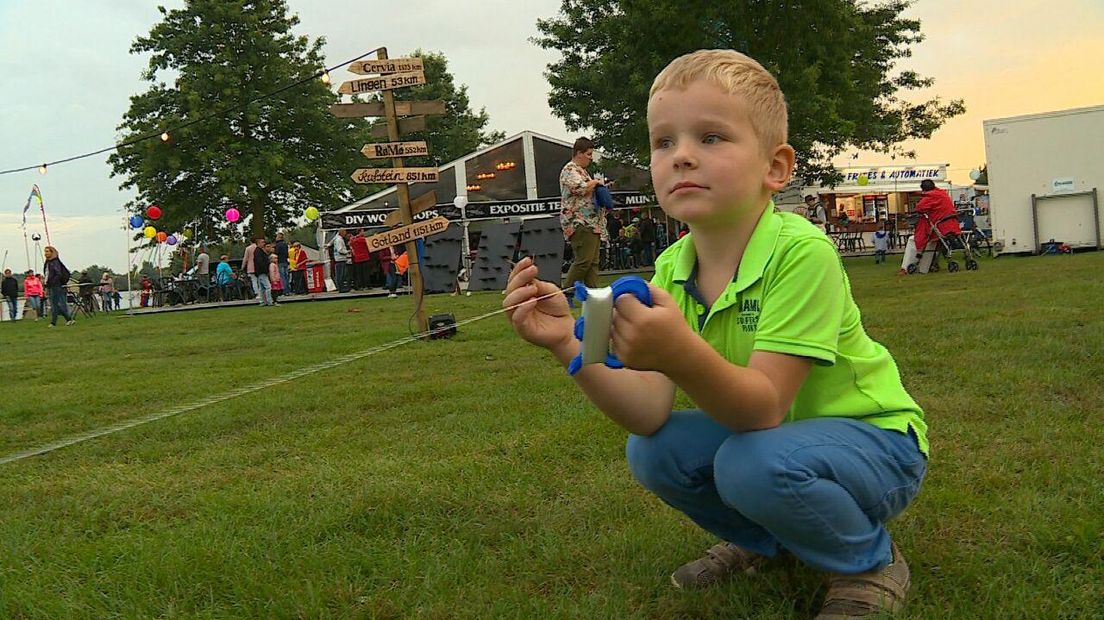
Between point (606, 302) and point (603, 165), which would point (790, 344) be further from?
point (603, 165)

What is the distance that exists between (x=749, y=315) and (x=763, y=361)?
16 centimetres

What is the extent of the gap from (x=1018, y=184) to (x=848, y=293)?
58.8 feet

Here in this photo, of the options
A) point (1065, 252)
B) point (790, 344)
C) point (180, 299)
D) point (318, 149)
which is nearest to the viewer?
point (790, 344)

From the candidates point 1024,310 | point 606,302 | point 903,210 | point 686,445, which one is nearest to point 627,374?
point 686,445

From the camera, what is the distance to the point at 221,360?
7449 millimetres

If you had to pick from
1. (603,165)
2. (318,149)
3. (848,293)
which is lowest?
(848,293)

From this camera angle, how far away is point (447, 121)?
50406mm

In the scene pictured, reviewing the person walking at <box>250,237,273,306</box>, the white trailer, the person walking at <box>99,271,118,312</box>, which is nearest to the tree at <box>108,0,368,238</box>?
the person walking at <box>99,271,118,312</box>

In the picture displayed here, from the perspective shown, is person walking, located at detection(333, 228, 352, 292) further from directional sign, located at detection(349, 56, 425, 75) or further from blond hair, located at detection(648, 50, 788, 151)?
A: blond hair, located at detection(648, 50, 788, 151)

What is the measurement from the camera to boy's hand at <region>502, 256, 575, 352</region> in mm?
1651

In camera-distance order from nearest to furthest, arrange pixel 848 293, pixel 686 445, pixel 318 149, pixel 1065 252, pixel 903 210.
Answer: pixel 848 293
pixel 686 445
pixel 1065 252
pixel 903 210
pixel 318 149

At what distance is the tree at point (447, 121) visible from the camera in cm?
4825

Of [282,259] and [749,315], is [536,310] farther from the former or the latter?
[282,259]

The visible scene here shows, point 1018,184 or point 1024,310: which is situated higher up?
point 1018,184
